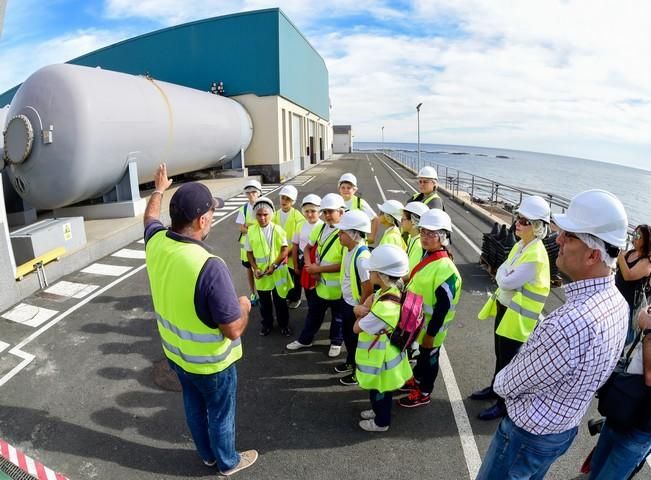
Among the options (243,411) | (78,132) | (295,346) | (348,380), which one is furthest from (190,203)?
(78,132)

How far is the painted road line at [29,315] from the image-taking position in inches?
236

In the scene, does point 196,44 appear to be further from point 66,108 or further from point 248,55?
point 66,108

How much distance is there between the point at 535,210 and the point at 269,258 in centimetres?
317

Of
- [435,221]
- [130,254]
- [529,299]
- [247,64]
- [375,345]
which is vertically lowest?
[130,254]

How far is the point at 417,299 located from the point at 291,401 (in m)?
1.82

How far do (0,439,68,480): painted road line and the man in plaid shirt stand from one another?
3.23 meters

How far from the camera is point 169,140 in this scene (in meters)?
13.1

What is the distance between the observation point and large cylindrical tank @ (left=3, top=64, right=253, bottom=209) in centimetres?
866

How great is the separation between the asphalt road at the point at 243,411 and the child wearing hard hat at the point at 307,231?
86 cm

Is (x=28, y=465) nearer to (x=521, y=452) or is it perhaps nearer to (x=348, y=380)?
(x=348, y=380)

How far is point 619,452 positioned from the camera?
250 cm

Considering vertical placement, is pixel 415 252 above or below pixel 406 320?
above

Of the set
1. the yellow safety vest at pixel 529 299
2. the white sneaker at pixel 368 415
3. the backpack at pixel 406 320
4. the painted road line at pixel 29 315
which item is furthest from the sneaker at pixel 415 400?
the painted road line at pixel 29 315

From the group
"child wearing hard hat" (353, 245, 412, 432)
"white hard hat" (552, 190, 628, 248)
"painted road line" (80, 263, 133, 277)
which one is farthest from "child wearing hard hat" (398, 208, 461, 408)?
"painted road line" (80, 263, 133, 277)
